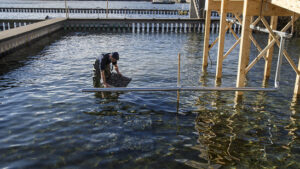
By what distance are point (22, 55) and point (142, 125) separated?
15267 millimetres

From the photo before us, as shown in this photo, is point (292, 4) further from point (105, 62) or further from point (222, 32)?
point (105, 62)

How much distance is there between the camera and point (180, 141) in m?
7.86

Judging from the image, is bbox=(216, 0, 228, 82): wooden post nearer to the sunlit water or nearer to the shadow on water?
the sunlit water

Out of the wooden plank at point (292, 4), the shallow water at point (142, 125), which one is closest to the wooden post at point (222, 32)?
the shallow water at point (142, 125)

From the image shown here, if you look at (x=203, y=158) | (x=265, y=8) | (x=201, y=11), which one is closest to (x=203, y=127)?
(x=203, y=158)

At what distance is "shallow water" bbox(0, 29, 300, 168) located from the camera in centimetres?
693

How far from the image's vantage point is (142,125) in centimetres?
892

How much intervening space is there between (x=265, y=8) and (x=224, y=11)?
101 inches

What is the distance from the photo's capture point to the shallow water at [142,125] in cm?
693

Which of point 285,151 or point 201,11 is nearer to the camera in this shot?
point 285,151

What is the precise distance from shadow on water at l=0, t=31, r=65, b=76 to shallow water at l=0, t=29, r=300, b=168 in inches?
41.4

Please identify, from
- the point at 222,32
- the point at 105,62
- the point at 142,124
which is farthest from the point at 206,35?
the point at 142,124

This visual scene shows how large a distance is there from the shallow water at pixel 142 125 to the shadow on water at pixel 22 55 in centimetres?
105

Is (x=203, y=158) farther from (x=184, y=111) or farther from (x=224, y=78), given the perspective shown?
(x=224, y=78)
